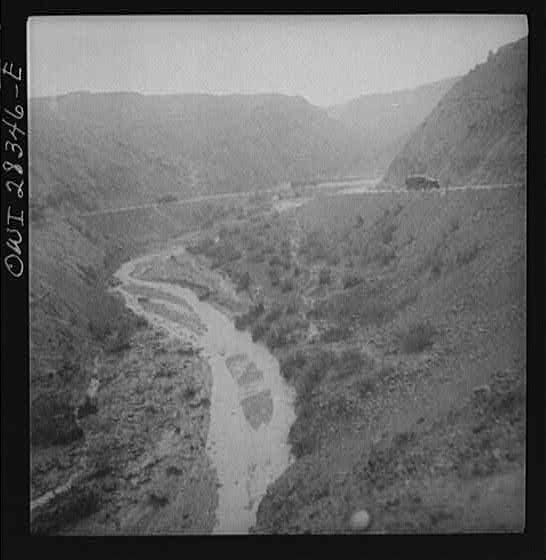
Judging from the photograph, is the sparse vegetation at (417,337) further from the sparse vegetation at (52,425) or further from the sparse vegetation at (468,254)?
the sparse vegetation at (52,425)

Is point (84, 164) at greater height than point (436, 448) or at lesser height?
greater

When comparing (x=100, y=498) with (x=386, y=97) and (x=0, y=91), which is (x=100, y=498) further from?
(x=386, y=97)

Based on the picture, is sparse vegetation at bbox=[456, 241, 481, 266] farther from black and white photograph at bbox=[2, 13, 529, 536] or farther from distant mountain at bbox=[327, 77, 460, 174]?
distant mountain at bbox=[327, 77, 460, 174]

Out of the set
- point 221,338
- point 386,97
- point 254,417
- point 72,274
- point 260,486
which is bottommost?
point 260,486

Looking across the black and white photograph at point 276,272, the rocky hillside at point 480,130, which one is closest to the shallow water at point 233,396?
the black and white photograph at point 276,272

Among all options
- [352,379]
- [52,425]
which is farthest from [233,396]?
[52,425]

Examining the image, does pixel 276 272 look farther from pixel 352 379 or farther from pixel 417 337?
pixel 417 337

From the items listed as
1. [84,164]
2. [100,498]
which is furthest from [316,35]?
[100,498]
